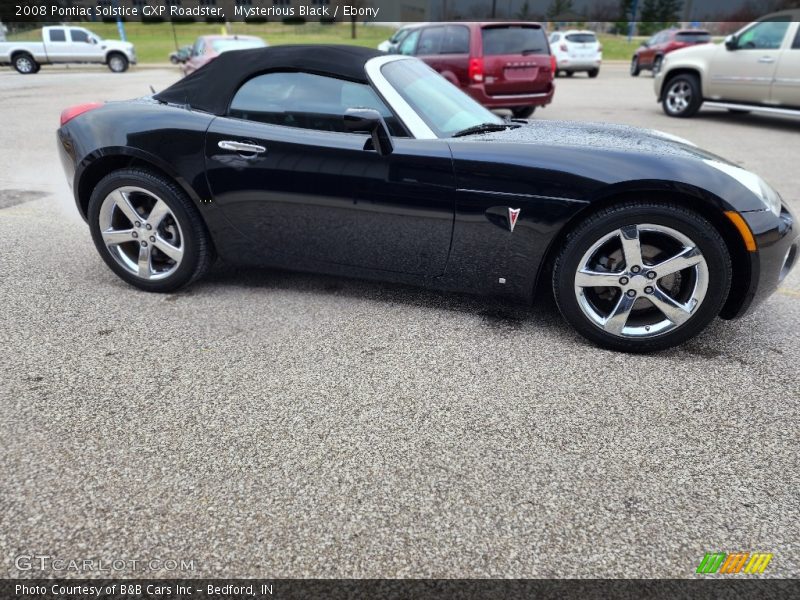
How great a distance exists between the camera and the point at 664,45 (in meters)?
20.9

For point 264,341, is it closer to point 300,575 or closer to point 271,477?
point 271,477

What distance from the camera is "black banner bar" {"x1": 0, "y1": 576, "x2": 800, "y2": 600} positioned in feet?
4.90

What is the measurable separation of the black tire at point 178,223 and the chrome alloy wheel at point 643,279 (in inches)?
81.6

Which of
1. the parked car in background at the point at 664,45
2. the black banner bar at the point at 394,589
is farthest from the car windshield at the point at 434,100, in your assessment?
the parked car in background at the point at 664,45

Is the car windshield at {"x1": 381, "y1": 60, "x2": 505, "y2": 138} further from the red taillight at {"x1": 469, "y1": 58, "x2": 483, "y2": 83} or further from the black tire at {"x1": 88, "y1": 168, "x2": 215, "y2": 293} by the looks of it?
the red taillight at {"x1": 469, "y1": 58, "x2": 483, "y2": 83}

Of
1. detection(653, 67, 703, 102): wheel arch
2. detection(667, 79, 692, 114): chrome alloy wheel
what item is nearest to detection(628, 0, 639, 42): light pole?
detection(653, 67, 703, 102): wheel arch

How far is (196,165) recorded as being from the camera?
3.03 m

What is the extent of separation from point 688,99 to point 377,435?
411 inches

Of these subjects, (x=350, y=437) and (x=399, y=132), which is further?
(x=399, y=132)

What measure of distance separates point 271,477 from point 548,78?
9.07 m

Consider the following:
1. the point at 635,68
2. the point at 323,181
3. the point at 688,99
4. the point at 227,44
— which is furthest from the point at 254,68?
the point at 635,68

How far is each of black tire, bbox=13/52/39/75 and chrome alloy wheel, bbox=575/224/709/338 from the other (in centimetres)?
2658

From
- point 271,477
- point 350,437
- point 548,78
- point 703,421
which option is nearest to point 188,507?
point 271,477

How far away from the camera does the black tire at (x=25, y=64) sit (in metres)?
22.3
